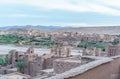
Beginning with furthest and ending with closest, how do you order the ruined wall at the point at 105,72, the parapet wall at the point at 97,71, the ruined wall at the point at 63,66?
the ruined wall at the point at 63,66 → the ruined wall at the point at 105,72 → the parapet wall at the point at 97,71

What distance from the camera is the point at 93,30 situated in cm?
8038

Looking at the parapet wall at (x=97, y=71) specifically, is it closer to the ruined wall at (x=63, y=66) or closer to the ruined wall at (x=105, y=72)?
the ruined wall at (x=105, y=72)

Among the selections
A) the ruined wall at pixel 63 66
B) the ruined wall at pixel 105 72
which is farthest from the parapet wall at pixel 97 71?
the ruined wall at pixel 63 66

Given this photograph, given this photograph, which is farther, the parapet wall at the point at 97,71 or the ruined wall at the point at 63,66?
the ruined wall at the point at 63,66

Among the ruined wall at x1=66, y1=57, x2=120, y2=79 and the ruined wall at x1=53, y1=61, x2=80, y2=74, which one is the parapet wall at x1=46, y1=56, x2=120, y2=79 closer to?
the ruined wall at x1=66, y1=57, x2=120, y2=79

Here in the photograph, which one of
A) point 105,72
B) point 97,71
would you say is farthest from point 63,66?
point 97,71

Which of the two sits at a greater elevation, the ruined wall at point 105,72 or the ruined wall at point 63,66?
the ruined wall at point 105,72

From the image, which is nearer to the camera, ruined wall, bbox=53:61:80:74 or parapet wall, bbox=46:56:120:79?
parapet wall, bbox=46:56:120:79

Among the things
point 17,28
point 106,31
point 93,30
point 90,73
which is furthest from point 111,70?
point 17,28

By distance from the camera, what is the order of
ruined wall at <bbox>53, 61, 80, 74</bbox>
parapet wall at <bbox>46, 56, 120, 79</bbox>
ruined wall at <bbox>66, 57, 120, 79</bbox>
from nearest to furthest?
parapet wall at <bbox>46, 56, 120, 79</bbox> < ruined wall at <bbox>66, 57, 120, 79</bbox> < ruined wall at <bbox>53, 61, 80, 74</bbox>

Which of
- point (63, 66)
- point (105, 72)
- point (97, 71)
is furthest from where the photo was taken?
point (63, 66)

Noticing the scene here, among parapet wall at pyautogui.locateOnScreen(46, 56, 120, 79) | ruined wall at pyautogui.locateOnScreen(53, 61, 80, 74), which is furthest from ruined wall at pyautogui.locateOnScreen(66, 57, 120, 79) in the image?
ruined wall at pyautogui.locateOnScreen(53, 61, 80, 74)

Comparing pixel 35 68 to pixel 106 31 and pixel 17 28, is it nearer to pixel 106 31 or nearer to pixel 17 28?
pixel 106 31

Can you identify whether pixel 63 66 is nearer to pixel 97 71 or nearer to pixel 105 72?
pixel 105 72
